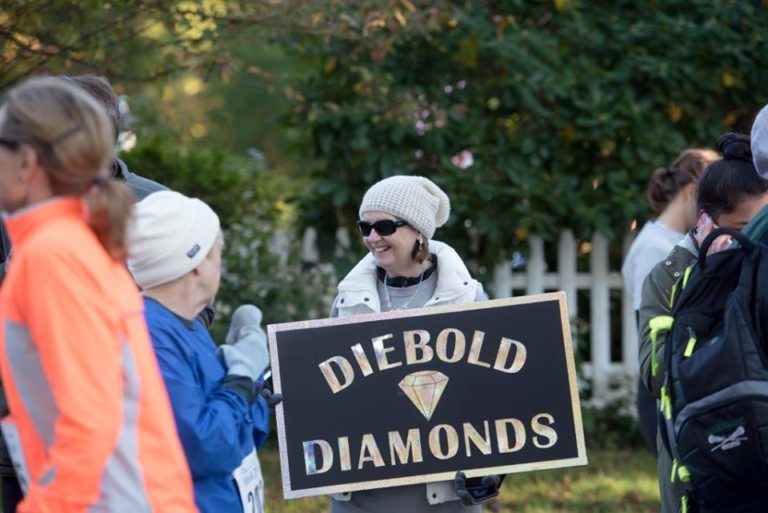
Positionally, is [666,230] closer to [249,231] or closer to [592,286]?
[592,286]

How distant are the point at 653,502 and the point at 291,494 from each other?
145 inches

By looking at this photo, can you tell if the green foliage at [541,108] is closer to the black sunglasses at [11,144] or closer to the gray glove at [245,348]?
the gray glove at [245,348]

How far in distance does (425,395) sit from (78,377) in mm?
1824

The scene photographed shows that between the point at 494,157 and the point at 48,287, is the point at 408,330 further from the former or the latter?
the point at 494,157

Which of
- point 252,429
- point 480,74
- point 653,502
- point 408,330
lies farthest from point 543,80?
point 252,429

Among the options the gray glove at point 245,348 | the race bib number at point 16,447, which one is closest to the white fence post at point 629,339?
the gray glove at point 245,348

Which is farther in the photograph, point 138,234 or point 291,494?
point 291,494

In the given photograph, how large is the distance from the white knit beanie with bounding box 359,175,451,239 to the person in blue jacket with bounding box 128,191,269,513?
112 centimetres

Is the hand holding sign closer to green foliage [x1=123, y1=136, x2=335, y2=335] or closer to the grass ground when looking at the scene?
the grass ground

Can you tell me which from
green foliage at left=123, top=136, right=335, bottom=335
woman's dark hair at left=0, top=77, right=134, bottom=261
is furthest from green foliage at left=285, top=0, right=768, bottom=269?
woman's dark hair at left=0, top=77, right=134, bottom=261

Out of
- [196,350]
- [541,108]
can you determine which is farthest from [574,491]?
[196,350]

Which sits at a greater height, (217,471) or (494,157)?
(217,471)

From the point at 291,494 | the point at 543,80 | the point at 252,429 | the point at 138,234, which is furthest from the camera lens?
the point at 543,80

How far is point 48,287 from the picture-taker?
7.54 ft
